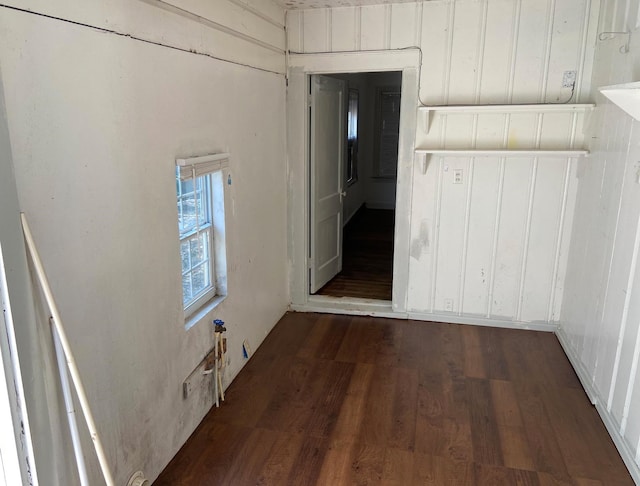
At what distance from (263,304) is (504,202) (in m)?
2.14

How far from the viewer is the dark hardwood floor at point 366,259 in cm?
493

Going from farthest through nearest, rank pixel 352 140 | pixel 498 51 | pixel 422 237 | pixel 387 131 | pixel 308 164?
1. pixel 387 131
2. pixel 352 140
3. pixel 308 164
4. pixel 422 237
5. pixel 498 51

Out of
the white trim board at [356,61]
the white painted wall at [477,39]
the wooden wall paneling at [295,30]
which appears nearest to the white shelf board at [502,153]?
the white painted wall at [477,39]

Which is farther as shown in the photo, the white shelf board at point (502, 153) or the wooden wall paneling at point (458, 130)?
the wooden wall paneling at point (458, 130)

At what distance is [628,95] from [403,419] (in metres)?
2.12

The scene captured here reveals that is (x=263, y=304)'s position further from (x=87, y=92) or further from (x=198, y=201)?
(x=87, y=92)

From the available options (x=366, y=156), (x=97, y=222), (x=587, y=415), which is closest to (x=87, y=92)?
(x=97, y=222)

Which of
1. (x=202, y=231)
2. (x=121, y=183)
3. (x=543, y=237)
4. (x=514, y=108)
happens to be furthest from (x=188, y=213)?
(x=543, y=237)

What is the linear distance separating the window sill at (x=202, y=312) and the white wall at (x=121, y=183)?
50 millimetres

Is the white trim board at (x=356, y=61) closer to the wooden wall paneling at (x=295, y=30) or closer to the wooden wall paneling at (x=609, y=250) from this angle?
the wooden wall paneling at (x=295, y=30)

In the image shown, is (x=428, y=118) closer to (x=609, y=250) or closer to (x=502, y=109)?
(x=502, y=109)

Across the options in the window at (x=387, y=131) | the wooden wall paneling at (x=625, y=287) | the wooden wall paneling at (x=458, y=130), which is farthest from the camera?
the window at (x=387, y=131)

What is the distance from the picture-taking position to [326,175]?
474 centimetres

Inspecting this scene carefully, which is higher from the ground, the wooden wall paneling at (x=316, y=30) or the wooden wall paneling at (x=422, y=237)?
the wooden wall paneling at (x=316, y=30)
